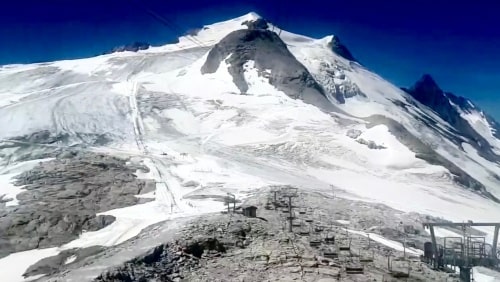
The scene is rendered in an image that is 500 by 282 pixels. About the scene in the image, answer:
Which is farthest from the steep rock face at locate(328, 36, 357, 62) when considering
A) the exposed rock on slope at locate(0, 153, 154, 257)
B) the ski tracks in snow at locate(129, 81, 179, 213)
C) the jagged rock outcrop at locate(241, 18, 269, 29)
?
the exposed rock on slope at locate(0, 153, 154, 257)

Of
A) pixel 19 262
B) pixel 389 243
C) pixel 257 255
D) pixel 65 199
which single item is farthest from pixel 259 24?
pixel 257 255

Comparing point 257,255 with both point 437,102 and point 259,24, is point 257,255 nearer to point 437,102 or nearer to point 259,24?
point 259,24

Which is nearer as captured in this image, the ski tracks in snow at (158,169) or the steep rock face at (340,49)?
the ski tracks in snow at (158,169)

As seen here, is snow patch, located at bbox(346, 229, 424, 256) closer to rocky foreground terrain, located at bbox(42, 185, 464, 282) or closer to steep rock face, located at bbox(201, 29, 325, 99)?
rocky foreground terrain, located at bbox(42, 185, 464, 282)

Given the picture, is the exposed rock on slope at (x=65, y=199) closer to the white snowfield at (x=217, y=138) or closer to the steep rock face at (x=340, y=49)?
the white snowfield at (x=217, y=138)

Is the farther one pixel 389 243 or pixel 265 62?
pixel 265 62

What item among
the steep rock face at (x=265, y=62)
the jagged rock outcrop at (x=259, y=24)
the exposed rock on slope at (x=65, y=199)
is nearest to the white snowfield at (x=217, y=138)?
the exposed rock on slope at (x=65, y=199)
